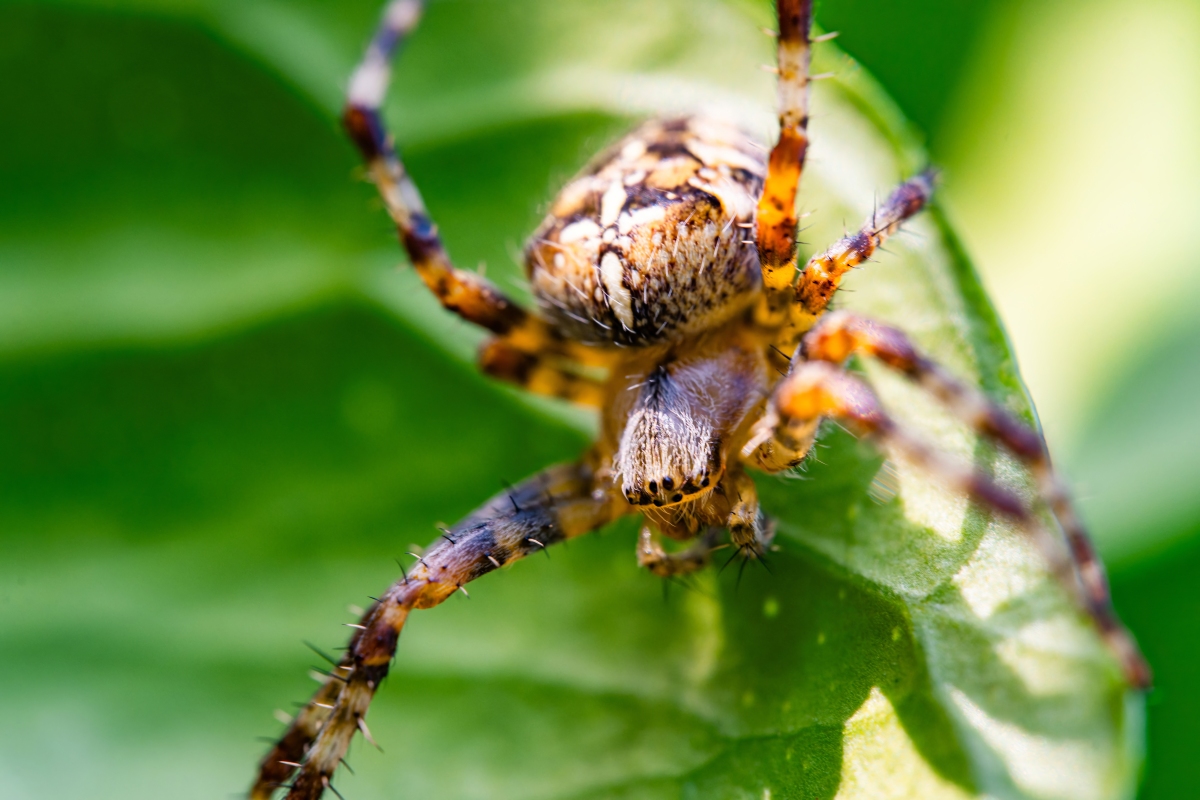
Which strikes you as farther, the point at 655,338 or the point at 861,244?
the point at 655,338

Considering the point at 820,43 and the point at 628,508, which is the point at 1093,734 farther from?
the point at 820,43

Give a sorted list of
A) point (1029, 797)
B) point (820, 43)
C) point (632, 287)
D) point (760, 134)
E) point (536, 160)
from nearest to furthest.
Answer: point (1029, 797) → point (820, 43) → point (632, 287) → point (760, 134) → point (536, 160)

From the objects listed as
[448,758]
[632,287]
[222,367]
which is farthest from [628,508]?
[222,367]

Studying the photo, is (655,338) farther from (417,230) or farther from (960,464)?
(960,464)

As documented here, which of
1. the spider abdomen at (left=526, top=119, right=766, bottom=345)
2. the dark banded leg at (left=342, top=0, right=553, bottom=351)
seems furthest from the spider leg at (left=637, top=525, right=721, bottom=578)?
the dark banded leg at (left=342, top=0, right=553, bottom=351)

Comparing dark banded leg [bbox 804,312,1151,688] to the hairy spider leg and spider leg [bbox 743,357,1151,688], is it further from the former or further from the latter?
the hairy spider leg

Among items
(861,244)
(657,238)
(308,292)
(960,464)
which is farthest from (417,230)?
(960,464)

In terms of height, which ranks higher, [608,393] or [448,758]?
[608,393]

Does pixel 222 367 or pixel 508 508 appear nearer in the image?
pixel 508 508
